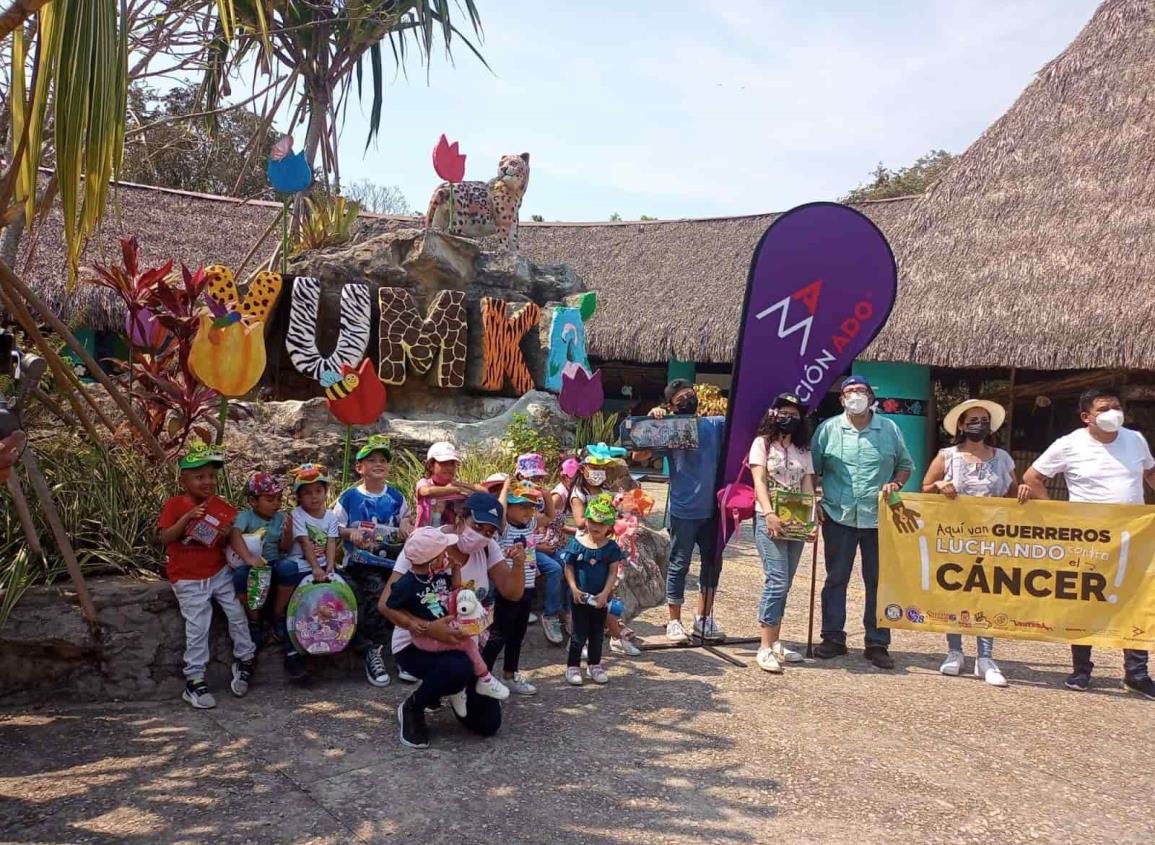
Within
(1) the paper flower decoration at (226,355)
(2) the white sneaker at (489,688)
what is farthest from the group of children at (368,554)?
(1) the paper flower decoration at (226,355)

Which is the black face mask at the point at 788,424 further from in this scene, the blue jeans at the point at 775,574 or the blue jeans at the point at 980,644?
the blue jeans at the point at 980,644

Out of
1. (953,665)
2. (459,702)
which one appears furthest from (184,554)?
(953,665)

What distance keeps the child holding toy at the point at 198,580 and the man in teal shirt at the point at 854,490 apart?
3.10 meters

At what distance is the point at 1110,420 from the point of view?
14.7 ft

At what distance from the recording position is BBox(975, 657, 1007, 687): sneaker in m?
4.52

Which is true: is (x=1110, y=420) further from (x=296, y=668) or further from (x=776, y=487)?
(x=296, y=668)

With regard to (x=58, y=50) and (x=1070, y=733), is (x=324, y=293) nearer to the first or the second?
(x=58, y=50)

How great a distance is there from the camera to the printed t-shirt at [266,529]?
13.5 feet

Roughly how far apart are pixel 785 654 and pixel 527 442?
9.99 ft

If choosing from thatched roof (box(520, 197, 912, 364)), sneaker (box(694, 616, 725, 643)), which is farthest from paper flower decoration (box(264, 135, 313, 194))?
thatched roof (box(520, 197, 912, 364))

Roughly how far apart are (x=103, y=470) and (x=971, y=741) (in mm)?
4414

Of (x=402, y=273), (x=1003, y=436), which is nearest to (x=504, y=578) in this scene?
(x=402, y=273)

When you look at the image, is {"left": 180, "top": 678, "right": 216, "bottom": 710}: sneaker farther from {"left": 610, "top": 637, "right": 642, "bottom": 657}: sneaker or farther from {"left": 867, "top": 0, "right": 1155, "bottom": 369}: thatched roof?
{"left": 867, "top": 0, "right": 1155, "bottom": 369}: thatched roof

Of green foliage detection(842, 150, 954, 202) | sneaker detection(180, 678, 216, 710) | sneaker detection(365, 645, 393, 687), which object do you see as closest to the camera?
sneaker detection(180, 678, 216, 710)
